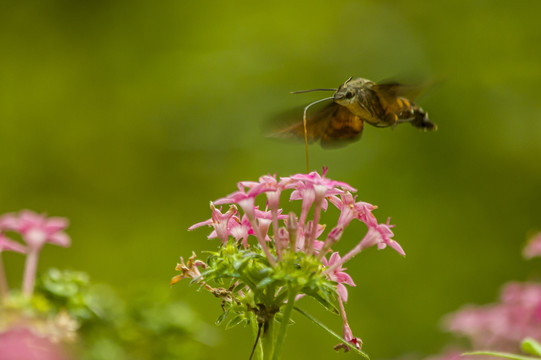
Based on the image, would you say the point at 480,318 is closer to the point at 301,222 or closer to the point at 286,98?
the point at 301,222

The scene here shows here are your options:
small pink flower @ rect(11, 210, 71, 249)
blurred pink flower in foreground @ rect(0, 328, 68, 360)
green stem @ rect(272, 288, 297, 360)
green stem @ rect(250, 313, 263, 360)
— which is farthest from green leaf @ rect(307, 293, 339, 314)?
small pink flower @ rect(11, 210, 71, 249)

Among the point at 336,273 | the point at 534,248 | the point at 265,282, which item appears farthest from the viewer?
the point at 534,248

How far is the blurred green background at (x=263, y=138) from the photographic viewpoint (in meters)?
5.94

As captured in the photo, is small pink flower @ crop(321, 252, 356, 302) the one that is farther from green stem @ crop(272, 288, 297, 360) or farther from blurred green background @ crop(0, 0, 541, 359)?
blurred green background @ crop(0, 0, 541, 359)

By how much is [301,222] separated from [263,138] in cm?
448

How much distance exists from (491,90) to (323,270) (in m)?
5.92

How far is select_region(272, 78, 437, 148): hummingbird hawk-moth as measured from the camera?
6.89 feet

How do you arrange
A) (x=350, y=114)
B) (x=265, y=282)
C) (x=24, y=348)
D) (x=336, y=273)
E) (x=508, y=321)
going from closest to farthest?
(x=24, y=348), (x=265, y=282), (x=336, y=273), (x=350, y=114), (x=508, y=321)

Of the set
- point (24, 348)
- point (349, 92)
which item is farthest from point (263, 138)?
point (24, 348)

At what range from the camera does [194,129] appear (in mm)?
7133

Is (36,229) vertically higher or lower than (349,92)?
lower

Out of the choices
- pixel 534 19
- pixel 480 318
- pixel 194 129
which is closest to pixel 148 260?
pixel 194 129

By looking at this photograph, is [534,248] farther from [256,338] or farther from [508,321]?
[256,338]

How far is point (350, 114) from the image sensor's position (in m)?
2.21
